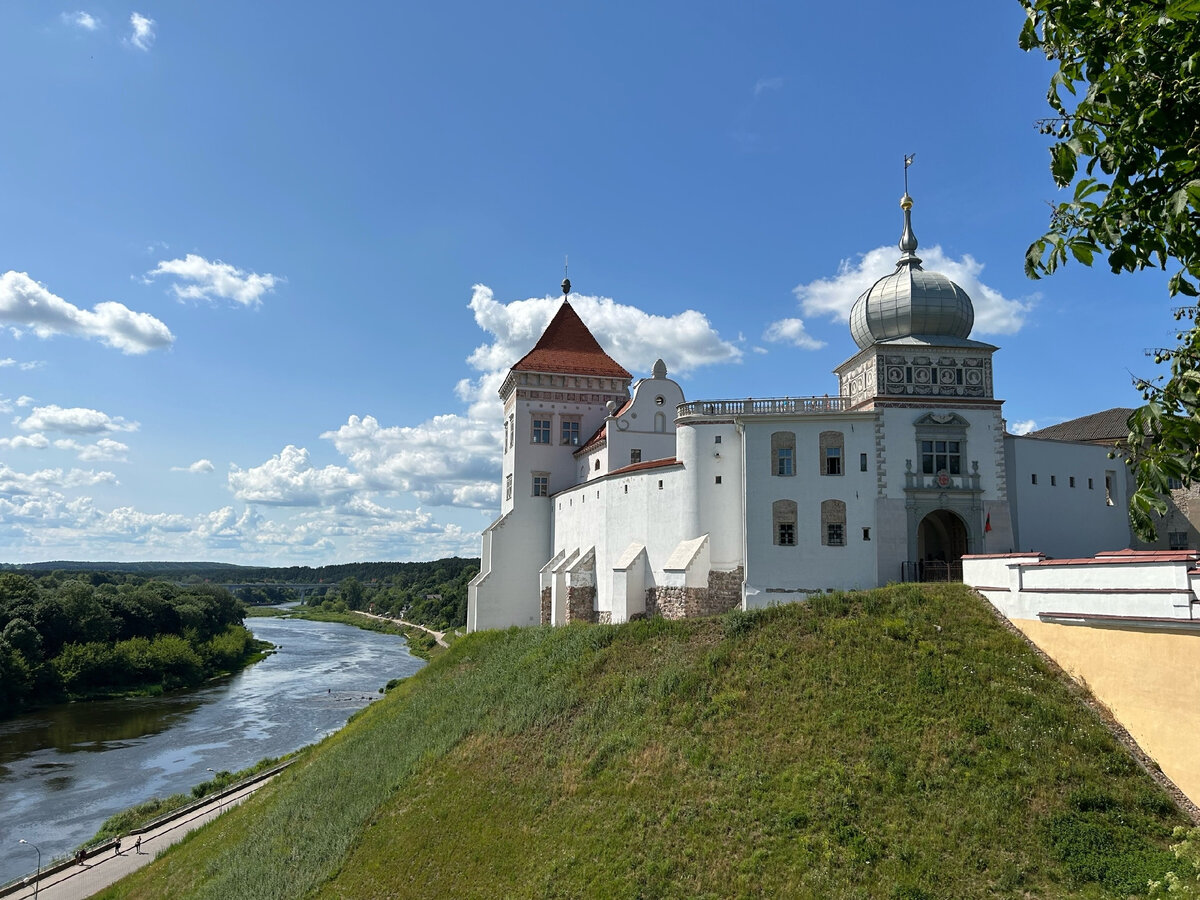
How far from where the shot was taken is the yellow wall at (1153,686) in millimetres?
15195

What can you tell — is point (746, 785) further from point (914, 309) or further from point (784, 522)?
point (914, 309)

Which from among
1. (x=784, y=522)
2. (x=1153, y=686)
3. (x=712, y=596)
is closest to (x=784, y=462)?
(x=784, y=522)

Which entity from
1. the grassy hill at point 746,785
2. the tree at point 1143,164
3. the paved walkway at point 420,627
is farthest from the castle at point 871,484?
the paved walkway at point 420,627

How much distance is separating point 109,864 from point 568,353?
108 feet

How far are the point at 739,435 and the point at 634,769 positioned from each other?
15.2 metres

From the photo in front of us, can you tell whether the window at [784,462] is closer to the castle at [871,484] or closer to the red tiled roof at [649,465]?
the castle at [871,484]

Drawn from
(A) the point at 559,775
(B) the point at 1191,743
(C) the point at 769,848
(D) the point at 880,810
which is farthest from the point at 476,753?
(B) the point at 1191,743

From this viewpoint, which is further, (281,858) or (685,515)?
(685,515)

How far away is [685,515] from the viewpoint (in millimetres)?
32969

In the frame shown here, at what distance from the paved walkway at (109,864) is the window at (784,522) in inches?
913

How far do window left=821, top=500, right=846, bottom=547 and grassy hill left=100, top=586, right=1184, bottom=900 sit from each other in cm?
539

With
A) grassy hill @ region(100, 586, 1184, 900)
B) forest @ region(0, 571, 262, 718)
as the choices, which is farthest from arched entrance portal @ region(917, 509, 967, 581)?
forest @ region(0, 571, 262, 718)

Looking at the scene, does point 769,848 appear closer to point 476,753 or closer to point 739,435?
point 476,753

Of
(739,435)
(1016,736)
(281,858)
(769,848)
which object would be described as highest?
(739,435)
